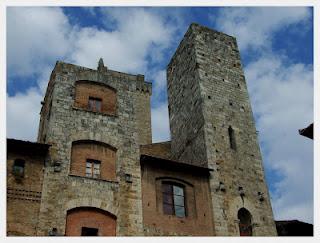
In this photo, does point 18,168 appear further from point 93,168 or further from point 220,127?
point 220,127

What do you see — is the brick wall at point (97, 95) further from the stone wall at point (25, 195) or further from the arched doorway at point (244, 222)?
the arched doorway at point (244, 222)

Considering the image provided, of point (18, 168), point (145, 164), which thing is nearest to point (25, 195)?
point (18, 168)

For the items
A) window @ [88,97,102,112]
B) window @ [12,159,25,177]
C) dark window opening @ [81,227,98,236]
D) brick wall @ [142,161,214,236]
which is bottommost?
dark window opening @ [81,227,98,236]

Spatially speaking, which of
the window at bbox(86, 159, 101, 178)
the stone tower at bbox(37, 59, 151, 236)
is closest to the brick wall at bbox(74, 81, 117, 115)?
the stone tower at bbox(37, 59, 151, 236)

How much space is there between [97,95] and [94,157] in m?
3.46

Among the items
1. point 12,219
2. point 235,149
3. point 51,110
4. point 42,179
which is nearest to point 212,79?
point 235,149

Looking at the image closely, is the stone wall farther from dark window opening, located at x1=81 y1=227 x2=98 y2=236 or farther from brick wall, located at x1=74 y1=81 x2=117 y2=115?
brick wall, located at x1=74 y1=81 x2=117 y2=115

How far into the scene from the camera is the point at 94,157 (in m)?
18.7

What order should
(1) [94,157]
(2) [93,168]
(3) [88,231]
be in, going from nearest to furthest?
(3) [88,231] → (2) [93,168] → (1) [94,157]

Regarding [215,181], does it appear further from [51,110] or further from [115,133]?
[51,110]

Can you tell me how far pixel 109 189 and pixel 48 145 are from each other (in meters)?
3.02

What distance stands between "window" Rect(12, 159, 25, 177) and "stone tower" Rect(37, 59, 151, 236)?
2.94 feet

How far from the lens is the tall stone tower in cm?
2005

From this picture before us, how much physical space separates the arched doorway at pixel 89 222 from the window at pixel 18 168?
7.75 feet
